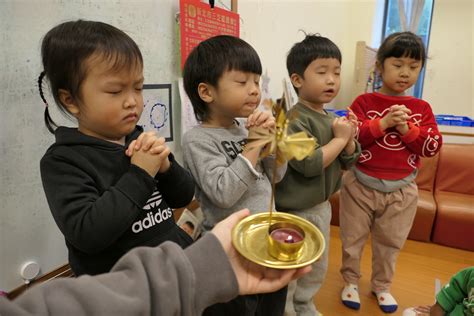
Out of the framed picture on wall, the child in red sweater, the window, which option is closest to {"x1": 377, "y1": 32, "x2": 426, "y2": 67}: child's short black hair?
the child in red sweater

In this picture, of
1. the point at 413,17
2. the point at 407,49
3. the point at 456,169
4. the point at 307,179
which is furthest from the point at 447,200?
the point at 413,17

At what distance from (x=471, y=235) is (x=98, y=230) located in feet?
7.09

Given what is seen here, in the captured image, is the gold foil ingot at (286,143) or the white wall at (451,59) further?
the white wall at (451,59)

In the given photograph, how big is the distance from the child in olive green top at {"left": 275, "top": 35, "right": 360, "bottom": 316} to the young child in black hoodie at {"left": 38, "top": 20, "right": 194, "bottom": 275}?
0.55 meters

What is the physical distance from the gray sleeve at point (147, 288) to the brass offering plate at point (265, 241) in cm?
5

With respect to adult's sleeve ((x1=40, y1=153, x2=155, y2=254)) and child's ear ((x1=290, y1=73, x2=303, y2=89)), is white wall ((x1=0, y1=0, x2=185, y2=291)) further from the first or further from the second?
child's ear ((x1=290, y1=73, x2=303, y2=89))

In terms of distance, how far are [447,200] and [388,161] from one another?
1.15 metres

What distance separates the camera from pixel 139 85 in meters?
0.76

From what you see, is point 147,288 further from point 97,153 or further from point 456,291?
point 456,291

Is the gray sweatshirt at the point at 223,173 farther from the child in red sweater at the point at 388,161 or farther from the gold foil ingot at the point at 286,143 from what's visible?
the child in red sweater at the point at 388,161

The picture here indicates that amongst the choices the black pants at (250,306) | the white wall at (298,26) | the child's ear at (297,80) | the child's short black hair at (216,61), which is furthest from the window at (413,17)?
the black pants at (250,306)

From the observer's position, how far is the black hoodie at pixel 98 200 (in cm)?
65

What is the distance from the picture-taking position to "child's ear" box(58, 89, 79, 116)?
0.71 meters

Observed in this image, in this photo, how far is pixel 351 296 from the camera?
1450mm
